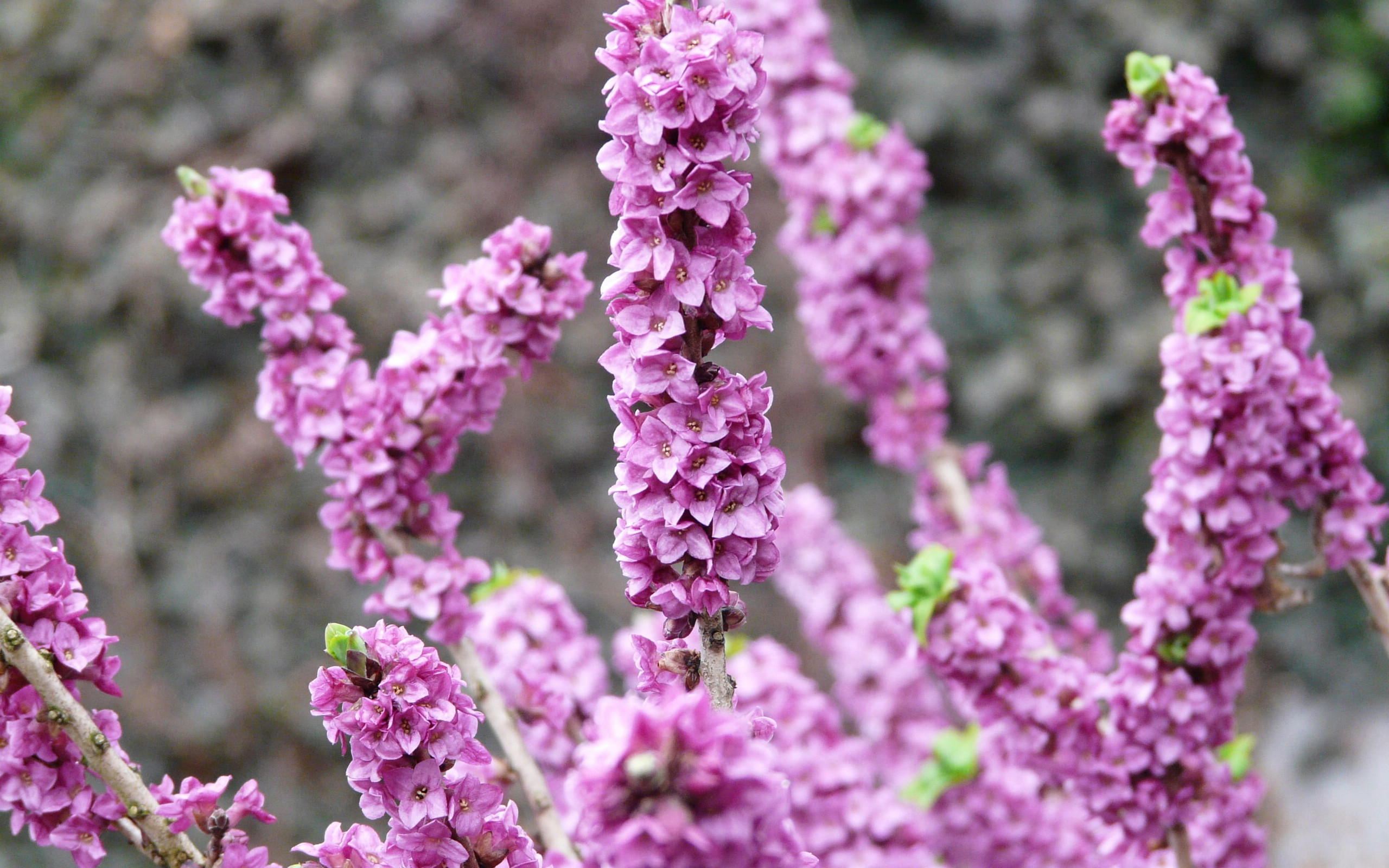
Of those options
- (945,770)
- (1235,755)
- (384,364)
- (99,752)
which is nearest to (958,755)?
(945,770)

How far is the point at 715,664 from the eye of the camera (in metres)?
0.87

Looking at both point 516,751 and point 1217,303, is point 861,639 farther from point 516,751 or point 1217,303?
point 1217,303

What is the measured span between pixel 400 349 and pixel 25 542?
16.4 inches

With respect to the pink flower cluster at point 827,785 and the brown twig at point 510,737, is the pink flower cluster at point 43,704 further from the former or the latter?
the pink flower cluster at point 827,785

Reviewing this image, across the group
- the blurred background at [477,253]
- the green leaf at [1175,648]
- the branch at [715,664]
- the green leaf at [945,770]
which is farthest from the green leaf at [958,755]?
the blurred background at [477,253]

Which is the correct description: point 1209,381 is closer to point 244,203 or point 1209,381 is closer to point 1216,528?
point 1216,528

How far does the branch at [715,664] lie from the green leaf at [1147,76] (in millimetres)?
701

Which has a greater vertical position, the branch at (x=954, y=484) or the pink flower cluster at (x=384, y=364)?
the branch at (x=954, y=484)

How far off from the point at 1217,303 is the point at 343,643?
85 centimetres

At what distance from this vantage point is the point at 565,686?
1.35 metres

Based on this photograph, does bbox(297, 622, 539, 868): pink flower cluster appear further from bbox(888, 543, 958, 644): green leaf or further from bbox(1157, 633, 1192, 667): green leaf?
bbox(1157, 633, 1192, 667): green leaf

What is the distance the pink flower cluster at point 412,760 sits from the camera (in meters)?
0.85

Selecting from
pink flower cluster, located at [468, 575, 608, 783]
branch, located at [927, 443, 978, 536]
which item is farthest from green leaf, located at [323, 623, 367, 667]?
branch, located at [927, 443, 978, 536]

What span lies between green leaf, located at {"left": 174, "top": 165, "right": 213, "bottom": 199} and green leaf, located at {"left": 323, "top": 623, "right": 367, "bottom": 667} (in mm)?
546
